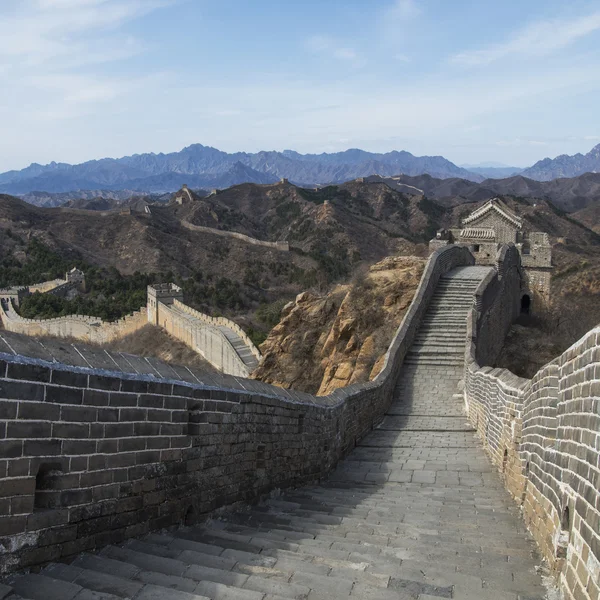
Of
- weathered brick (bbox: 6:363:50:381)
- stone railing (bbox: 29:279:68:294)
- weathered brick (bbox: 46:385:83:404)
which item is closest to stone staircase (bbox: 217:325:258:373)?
weathered brick (bbox: 46:385:83:404)

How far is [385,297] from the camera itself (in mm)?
18297

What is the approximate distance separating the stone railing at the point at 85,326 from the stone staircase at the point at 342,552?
35.5 m

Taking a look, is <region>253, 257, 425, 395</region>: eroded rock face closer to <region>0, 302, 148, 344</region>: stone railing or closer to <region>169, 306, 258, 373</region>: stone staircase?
<region>169, 306, 258, 373</region>: stone staircase

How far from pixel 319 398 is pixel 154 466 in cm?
432

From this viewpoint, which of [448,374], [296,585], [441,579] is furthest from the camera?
[448,374]

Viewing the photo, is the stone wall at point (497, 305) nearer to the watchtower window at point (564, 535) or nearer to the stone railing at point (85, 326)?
the watchtower window at point (564, 535)

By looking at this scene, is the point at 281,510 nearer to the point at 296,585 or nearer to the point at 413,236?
the point at 296,585

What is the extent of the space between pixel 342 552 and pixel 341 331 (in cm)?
1337

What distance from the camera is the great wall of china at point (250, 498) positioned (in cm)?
348

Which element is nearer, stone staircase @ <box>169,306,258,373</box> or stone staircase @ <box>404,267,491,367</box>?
stone staircase @ <box>404,267,491,367</box>

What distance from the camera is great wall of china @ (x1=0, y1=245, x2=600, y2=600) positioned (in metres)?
3.48

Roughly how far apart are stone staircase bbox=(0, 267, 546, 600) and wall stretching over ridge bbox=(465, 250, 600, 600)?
0.26 metres

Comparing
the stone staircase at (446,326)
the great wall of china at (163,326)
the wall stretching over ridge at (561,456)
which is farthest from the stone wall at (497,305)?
the great wall of china at (163,326)

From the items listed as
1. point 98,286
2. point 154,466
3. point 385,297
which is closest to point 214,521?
point 154,466
